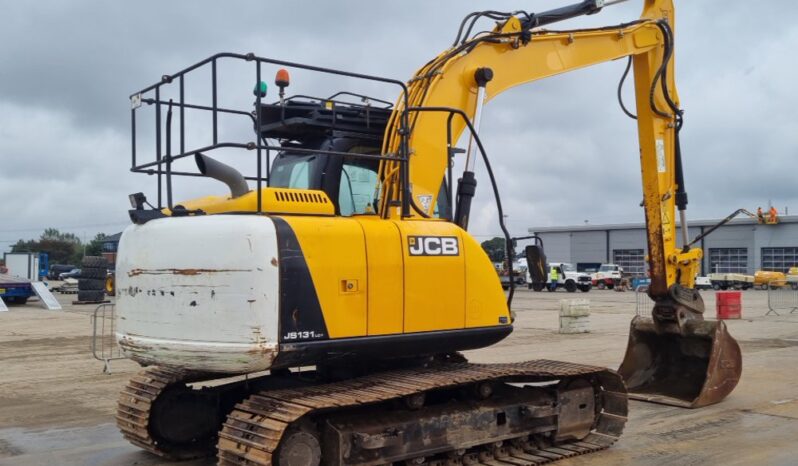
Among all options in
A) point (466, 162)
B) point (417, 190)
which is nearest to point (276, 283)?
point (417, 190)

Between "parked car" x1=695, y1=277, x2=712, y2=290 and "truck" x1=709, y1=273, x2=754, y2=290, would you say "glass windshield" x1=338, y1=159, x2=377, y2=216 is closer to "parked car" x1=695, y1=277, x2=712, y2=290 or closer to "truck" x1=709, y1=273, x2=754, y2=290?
"parked car" x1=695, y1=277, x2=712, y2=290

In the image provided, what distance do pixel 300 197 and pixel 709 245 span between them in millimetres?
70227

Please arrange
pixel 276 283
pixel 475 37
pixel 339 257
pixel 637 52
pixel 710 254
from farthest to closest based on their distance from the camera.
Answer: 1. pixel 710 254
2. pixel 637 52
3. pixel 475 37
4. pixel 339 257
5. pixel 276 283

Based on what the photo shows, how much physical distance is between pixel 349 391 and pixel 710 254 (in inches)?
2770

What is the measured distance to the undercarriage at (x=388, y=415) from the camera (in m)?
5.46

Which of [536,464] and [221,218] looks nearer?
[221,218]

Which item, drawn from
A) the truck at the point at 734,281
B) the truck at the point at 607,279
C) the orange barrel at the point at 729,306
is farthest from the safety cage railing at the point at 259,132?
the truck at the point at 734,281

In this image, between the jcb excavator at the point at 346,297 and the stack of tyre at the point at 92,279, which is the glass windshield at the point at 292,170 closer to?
the jcb excavator at the point at 346,297

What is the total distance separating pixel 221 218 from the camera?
213 inches

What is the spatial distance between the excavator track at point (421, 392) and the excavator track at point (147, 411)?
1.22 m

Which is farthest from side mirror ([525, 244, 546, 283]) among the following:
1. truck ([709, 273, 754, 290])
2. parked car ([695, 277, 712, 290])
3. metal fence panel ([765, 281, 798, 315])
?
truck ([709, 273, 754, 290])

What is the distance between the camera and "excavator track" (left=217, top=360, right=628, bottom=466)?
5.28 meters

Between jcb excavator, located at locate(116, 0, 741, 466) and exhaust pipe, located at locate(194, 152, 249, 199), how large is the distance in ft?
0.04

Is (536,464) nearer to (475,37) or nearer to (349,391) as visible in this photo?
(349,391)
